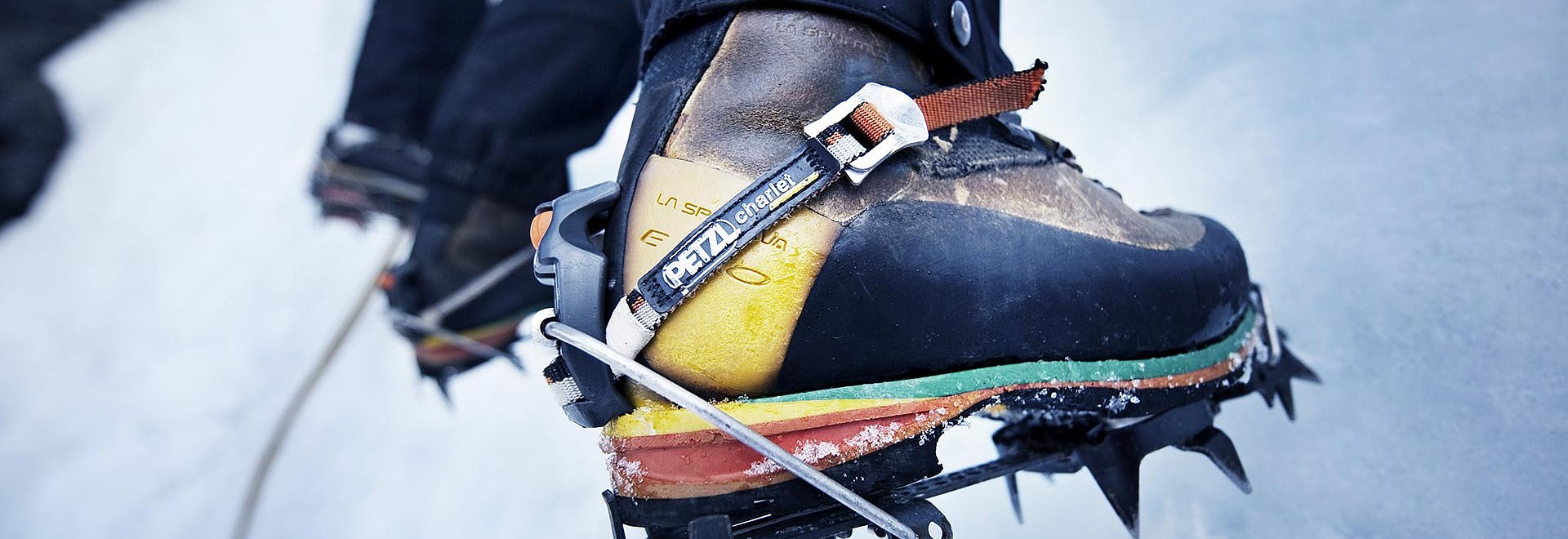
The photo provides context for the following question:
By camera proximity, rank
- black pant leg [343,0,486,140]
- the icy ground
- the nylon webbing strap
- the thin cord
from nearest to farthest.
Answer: the nylon webbing strap < the icy ground < the thin cord < black pant leg [343,0,486,140]

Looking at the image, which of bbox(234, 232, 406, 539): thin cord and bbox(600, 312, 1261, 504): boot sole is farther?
bbox(234, 232, 406, 539): thin cord

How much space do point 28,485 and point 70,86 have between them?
4.57 ft

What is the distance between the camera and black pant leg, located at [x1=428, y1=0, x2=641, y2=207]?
104 centimetres

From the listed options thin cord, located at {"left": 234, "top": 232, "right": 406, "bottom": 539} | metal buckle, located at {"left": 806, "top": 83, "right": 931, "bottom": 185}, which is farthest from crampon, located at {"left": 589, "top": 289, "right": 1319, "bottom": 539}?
thin cord, located at {"left": 234, "top": 232, "right": 406, "bottom": 539}

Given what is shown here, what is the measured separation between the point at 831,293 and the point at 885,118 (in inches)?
3.3

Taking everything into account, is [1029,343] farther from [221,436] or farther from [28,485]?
[28,485]

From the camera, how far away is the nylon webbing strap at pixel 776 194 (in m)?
0.41

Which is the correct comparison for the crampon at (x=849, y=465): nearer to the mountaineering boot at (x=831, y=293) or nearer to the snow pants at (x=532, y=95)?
the mountaineering boot at (x=831, y=293)

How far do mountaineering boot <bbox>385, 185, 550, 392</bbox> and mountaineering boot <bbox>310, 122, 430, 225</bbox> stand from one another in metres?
0.32

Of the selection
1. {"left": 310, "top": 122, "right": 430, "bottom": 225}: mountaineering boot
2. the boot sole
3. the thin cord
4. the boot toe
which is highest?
the boot toe

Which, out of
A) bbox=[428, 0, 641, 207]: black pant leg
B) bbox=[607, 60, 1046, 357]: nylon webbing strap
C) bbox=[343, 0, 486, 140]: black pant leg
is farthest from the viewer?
bbox=[343, 0, 486, 140]: black pant leg

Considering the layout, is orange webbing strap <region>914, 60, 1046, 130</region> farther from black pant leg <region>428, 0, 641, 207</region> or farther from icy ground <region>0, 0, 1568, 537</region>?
black pant leg <region>428, 0, 641, 207</region>

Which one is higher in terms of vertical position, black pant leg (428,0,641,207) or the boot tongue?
the boot tongue

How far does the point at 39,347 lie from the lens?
81.3 inches
